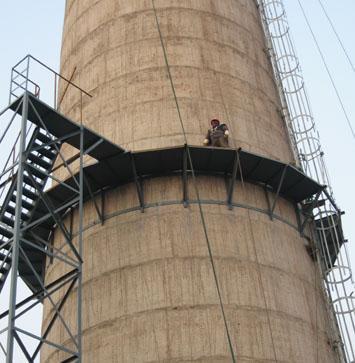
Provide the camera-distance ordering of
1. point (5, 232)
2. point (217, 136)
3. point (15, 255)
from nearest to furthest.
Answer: point (15, 255), point (5, 232), point (217, 136)

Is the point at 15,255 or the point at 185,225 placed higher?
the point at 185,225

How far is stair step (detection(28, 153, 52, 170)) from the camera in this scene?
681 inches

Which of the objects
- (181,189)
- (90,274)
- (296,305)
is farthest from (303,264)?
(90,274)

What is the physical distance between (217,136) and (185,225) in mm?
2715

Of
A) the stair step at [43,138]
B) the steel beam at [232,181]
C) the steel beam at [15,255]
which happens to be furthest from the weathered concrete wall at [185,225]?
the steel beam at [15,255]

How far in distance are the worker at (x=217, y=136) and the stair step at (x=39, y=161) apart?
4.13m

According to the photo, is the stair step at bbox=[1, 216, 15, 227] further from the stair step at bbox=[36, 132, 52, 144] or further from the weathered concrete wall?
the stair step at bbox=[36, 132, 52, 144]

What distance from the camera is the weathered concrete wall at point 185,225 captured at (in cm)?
1602

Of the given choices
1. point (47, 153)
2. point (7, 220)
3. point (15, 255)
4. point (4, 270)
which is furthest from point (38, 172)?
point (15, 255)

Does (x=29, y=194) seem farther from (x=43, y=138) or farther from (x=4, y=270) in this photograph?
(x=4, y=270)

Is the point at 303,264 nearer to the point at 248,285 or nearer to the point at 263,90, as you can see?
the point at 248,285

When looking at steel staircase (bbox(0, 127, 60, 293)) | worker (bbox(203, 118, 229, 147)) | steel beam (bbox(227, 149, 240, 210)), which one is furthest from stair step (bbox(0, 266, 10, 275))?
worker (bbox(203, 118, 229, 147))

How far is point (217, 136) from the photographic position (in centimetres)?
1861

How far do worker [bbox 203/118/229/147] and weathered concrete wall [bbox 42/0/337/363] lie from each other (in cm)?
35
